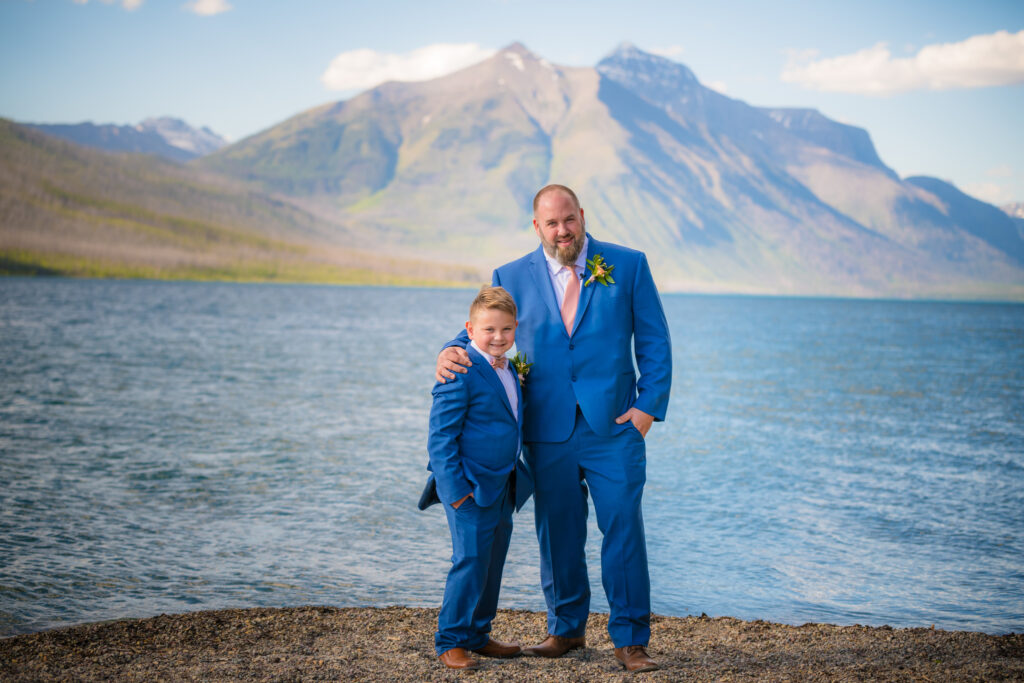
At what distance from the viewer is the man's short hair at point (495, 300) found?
5.00 m

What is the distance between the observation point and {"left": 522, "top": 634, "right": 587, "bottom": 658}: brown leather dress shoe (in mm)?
5398

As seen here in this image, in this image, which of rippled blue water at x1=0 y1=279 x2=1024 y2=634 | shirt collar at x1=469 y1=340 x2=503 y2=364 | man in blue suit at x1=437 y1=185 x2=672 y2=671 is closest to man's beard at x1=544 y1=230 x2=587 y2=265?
man in blue suit at x1=437 y1=185 x2=672 y2=671

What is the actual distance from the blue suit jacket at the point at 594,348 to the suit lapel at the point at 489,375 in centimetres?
15

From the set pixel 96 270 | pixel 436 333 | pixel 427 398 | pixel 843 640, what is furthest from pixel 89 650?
pixel 96 270

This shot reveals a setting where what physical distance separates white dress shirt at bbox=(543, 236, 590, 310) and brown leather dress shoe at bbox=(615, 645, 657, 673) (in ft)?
7.19

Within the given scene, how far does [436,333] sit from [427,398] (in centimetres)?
3703

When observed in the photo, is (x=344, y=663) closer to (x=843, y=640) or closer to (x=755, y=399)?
(x=843, y=640)

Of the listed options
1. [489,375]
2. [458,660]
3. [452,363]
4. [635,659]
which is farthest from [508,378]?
[635,659]

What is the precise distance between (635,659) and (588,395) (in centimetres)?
164

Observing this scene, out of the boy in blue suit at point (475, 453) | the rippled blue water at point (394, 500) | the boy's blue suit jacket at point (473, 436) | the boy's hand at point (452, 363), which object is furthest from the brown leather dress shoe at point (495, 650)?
the rippled blue water at point (394, 500)

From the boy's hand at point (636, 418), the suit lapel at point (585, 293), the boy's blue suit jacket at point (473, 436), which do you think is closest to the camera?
the boy's blue suit jacket at point (473, 436)

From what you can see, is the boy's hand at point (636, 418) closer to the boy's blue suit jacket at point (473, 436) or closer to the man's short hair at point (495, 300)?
the boy's blue suit jacket at point (473, 436)

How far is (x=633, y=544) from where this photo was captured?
5191 mm

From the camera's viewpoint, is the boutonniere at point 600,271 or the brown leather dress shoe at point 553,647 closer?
the boutonniere at point 600,271
